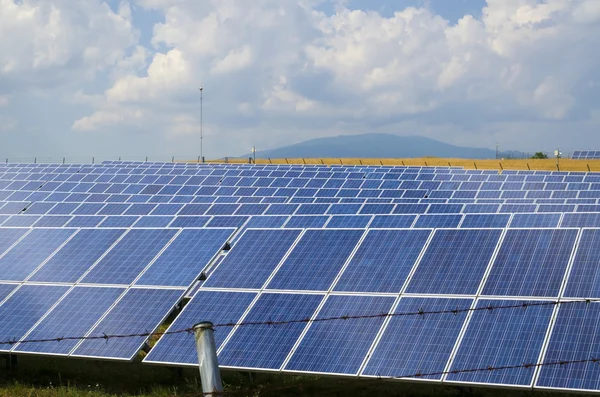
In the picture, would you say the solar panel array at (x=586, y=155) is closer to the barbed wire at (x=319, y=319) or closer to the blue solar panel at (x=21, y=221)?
the blue solar panel at (x=21, y=221)

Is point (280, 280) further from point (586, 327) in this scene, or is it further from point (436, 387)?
point (586, 327)

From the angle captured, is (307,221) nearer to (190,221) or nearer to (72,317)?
(190,221)

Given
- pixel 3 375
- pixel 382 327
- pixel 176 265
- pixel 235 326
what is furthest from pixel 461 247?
pixel 3 375

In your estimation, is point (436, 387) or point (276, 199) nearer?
point (436, 387)

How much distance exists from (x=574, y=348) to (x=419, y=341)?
2423 mm

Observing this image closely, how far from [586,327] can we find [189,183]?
37.6m

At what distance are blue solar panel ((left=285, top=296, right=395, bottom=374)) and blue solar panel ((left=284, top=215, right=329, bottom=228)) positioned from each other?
5.28m

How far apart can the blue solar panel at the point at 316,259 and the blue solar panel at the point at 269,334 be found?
43 cm

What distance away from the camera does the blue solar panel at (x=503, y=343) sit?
12102 mm

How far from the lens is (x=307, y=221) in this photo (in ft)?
67.7

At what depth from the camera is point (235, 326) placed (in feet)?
47.9

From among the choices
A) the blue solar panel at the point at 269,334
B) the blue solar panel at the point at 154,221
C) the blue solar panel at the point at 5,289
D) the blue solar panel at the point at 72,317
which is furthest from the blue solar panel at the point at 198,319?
the blue solar panel at the point at 154,221

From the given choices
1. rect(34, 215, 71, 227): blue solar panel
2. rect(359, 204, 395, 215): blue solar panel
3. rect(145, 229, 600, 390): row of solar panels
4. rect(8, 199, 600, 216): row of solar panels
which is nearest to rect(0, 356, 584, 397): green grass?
rect(145, 229, 600, 390): row of solar panels

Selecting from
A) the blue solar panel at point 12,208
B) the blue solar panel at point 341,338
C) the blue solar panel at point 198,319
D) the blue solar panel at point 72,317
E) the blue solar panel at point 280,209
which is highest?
the blue solar panel at point 341,338
